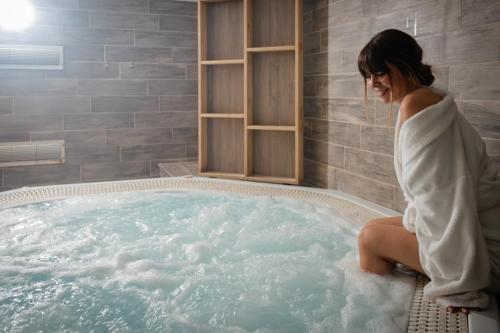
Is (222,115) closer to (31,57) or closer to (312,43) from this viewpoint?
(312,43)

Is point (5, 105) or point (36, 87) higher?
point (36, 87)

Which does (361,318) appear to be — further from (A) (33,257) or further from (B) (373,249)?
(A) (33,257)

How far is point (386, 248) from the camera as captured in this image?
167cm

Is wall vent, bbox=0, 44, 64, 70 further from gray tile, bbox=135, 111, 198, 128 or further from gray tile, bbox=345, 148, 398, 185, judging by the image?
gray tile, bbox=345, 148, 398, 185

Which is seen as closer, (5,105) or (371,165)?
(371,165)

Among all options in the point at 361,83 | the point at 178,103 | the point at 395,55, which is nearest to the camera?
the point at 395,55

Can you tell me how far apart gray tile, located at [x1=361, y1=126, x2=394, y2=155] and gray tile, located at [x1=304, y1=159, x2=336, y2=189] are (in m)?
0.45

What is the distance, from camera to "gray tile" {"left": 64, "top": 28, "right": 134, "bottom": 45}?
4.14 m

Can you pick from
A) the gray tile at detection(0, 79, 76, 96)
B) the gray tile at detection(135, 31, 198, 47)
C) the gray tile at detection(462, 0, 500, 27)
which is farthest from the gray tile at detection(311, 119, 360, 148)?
the gray tile at detection(0, 79, 76, 96)

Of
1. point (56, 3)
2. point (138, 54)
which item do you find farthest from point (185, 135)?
point (56, 3)

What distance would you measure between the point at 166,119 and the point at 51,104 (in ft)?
3.35

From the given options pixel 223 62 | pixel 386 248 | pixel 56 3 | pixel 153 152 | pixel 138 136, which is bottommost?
pixel 386 248

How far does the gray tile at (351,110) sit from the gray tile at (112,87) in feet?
6.39

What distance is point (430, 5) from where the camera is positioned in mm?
2348
